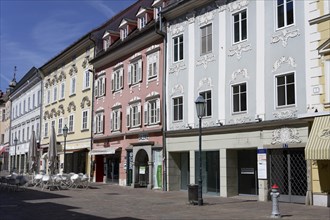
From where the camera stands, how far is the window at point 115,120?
111ft

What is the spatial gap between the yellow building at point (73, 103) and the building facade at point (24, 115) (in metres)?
5.27

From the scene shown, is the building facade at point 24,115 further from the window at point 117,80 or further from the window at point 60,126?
the window at point 117,80

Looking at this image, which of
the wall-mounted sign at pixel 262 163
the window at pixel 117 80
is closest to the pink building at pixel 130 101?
the window at pixel 117 80

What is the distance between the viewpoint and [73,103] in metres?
42.1

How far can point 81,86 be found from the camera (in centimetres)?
4059

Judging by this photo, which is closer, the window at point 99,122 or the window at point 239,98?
the window at point 239,98

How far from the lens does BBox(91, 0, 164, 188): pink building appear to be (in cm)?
2886

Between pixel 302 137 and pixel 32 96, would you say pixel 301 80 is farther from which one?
pixel 32 96

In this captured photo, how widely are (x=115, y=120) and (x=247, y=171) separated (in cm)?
1458

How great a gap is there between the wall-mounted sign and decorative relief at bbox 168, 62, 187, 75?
7.89 m

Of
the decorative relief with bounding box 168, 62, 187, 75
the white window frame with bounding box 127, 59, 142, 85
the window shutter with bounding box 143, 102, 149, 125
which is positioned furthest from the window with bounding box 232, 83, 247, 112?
the white window frame with bounding box 127, 59, 142, 85

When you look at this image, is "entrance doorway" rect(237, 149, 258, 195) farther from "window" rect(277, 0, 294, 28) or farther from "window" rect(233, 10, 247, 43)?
"window" rect(277, 0, 294, 28)

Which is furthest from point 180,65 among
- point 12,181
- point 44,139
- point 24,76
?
point 24,76

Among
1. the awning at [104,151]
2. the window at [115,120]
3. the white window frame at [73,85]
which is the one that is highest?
→ the white window frame at [73,85]
